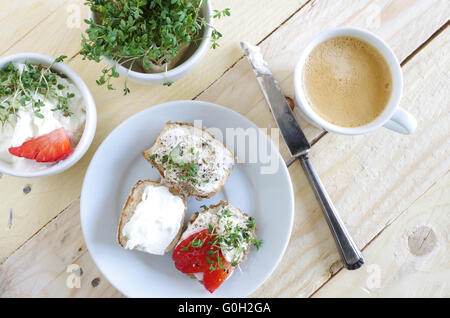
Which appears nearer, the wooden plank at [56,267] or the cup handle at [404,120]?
the cup handle at [404,120]

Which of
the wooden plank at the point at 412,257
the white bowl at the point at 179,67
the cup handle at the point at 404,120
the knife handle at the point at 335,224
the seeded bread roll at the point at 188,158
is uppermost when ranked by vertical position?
the white bowl at the point at 179,67

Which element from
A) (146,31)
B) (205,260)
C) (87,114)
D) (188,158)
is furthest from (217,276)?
(146,31)

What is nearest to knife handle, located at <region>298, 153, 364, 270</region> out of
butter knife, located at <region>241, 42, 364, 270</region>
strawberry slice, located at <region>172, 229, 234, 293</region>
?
butter knife, located at <region>241, 42, 364, 270</region>

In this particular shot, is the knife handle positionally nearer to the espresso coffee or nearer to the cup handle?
the espresso coffee

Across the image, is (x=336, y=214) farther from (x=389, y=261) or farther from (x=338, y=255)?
(x=389, y=261)

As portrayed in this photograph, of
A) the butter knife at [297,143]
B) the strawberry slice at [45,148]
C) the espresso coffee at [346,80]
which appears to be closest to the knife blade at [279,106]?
the butter knife at [297,143]

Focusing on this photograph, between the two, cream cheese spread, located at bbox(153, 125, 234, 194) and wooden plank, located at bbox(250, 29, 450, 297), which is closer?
cream cheese spread, located at bbox(153, 125, 234, 194)

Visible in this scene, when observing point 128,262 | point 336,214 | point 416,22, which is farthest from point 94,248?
point 416,22

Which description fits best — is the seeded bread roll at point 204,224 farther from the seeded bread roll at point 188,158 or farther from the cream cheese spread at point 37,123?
the cream cheese spread at point 37,123

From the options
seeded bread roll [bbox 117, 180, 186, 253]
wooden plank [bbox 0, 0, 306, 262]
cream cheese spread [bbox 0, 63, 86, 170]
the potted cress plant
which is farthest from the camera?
wooden plank [bbox 0, 0, 306, 262]
